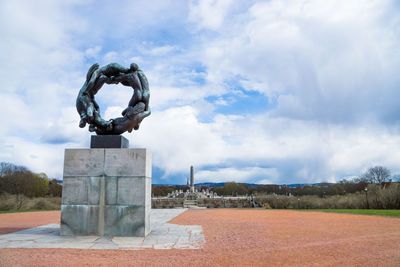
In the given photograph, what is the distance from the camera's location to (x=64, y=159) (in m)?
7.09

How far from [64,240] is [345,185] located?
68.5 metres

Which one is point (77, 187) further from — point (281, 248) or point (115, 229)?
point (281, 248)

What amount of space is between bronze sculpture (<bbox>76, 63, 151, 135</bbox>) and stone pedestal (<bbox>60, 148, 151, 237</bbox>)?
2.64 feet

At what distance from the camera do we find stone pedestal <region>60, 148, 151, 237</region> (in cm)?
679

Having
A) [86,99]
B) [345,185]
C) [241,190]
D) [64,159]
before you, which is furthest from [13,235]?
[241,190]

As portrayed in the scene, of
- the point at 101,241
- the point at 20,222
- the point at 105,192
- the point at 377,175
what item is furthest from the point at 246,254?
the point at 377,175

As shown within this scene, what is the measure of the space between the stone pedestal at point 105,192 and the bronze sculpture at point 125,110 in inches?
31.6

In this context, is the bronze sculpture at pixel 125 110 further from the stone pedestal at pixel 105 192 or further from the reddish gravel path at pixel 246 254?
the reddish gravel path at pixel 246 254

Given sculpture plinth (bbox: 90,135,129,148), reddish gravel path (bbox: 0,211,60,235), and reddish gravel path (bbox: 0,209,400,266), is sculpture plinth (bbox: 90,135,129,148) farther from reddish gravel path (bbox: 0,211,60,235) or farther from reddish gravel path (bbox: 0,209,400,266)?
reddish gravel path (bbox: 0,211,60,235)

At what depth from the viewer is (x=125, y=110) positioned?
7754 millimetres

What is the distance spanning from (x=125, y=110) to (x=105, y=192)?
227 centimetres

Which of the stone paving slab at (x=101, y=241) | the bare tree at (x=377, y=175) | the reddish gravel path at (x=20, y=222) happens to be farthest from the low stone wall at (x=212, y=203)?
the bare tree at (x=377, y=175)

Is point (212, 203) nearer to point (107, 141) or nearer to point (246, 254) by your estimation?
point (107, 141)

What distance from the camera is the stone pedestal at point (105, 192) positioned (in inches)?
267
